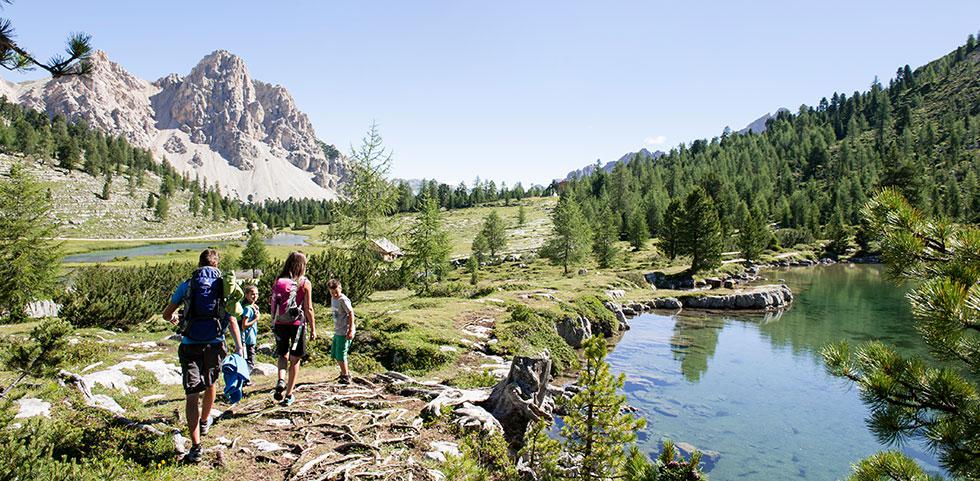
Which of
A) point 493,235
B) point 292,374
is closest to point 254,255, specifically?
point 493,235

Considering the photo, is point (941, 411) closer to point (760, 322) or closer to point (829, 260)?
point (760, 322)

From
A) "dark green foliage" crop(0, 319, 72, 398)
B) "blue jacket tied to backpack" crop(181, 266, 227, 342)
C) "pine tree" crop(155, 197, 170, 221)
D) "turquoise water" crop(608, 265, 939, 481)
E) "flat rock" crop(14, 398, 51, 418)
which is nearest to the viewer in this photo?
"dark green foliage" crop(0, 319, 72, 398)

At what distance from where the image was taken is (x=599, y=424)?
312 inches

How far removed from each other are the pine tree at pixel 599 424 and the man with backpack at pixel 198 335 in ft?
19.0

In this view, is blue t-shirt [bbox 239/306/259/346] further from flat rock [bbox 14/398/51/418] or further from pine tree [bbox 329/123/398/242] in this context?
pine tree [bbox 329/123/398/242]

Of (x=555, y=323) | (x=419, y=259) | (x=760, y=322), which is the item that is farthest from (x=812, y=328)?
(x=419, y=259)

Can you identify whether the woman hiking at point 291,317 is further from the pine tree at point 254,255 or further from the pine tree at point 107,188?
the pine tree at point 107,188

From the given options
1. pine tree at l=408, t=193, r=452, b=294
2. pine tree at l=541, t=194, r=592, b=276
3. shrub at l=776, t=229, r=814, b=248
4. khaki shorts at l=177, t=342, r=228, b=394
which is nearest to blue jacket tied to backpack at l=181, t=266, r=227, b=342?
khaki shorts at l=177, t=342, r=228, b=394

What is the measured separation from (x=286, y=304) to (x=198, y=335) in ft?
9.26

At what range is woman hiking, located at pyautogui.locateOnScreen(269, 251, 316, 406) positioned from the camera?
10.6m

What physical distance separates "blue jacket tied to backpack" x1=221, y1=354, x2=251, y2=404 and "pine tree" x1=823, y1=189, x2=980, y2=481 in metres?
9.75

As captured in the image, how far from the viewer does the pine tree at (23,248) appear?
21.8m

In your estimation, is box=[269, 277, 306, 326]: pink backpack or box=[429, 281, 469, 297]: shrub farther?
box=[429, 281, 469, 297]: shrub

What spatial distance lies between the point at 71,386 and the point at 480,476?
8.97 metres
